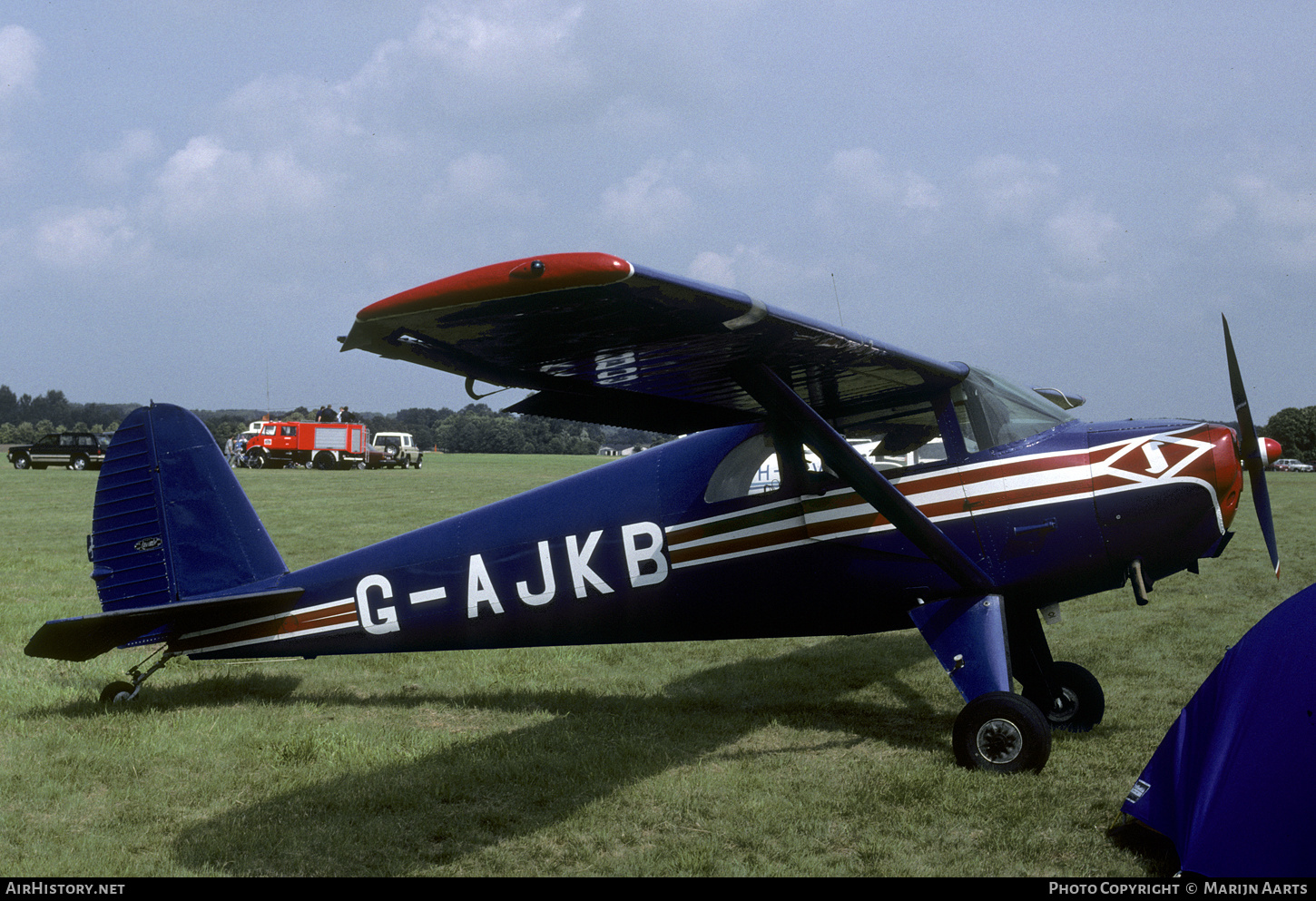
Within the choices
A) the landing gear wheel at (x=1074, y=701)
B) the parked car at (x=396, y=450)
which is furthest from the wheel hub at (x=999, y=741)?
the parked car at (x=396, y=450)

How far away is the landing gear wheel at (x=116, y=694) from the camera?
21.5 feet

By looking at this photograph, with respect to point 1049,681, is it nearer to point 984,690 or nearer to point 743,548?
point 984,690

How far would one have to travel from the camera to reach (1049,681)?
6.31m

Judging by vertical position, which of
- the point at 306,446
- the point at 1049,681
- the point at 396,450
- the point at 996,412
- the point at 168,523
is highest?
the point at 306,446

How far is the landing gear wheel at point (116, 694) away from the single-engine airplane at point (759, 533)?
0.01 meters

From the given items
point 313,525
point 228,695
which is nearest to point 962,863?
point 228,695

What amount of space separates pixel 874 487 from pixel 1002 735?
1572 millimetres

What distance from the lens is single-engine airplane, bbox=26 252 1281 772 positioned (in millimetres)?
5348

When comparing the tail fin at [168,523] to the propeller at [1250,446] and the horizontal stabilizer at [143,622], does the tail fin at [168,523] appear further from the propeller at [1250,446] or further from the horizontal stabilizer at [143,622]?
the propeller at [1250,446]

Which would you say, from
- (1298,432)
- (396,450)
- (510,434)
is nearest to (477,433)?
(510,434)

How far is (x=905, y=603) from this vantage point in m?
5.85

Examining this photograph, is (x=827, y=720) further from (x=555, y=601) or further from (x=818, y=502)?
(x=555, y=601)

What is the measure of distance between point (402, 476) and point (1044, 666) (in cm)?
4043
